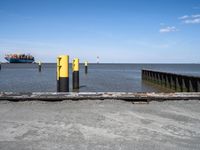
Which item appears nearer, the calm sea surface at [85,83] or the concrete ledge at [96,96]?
the concrete ledge at [96,96]

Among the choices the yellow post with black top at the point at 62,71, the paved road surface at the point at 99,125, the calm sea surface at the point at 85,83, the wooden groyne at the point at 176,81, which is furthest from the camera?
the calm sea surface at the point at 85,83

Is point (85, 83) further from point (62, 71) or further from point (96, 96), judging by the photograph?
point (96, 96)

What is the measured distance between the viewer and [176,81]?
18422 millimetres

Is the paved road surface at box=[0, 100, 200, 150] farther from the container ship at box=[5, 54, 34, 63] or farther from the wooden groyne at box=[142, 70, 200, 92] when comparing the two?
the container ship at box=[5, 54, 34, 63]

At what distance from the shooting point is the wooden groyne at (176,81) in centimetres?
1409

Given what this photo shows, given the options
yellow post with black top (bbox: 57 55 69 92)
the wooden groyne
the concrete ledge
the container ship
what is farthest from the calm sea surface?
the container ship

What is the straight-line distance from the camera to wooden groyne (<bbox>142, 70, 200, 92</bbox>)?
555 inches

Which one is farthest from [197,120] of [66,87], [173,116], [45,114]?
[66,87]

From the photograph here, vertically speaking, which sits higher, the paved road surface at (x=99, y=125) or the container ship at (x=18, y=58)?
the container ship at (x=18, y=58)

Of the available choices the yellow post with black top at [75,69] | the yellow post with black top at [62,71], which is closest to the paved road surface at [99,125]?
the yellow post with black top at [62,71]

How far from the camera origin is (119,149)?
2650 mm

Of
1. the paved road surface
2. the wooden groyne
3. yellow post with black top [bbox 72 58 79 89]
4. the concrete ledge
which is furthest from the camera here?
yellow post with black top [bbox 72 58 79 89]

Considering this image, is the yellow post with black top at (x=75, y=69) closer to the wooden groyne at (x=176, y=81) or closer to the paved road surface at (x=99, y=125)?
the wooden groyne at (x=176, y=81)

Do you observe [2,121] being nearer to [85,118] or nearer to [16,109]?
[16,109]
